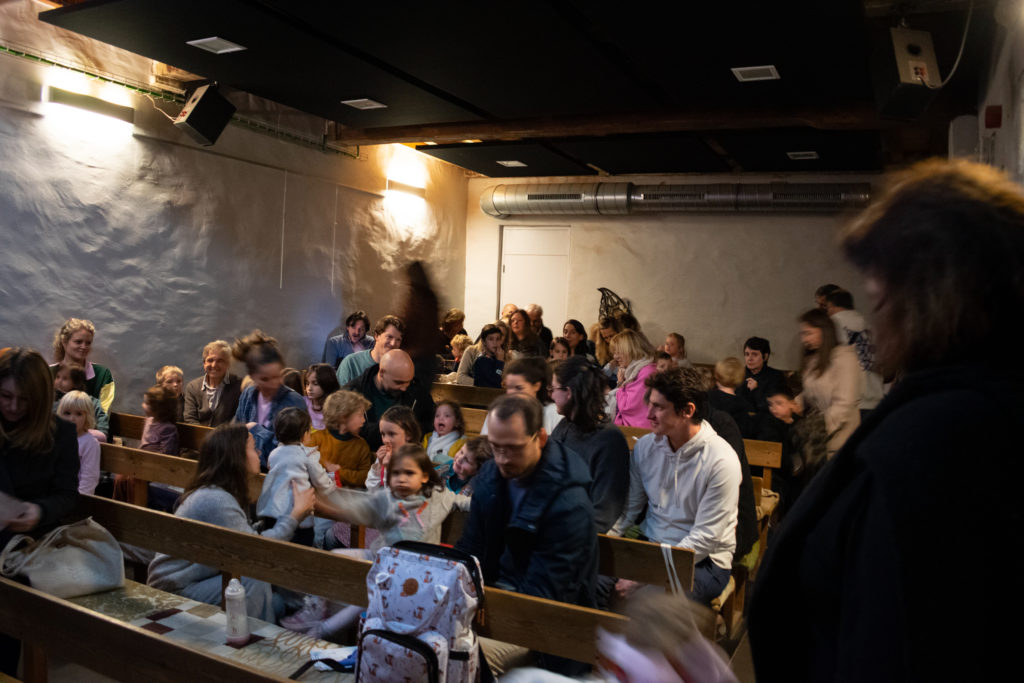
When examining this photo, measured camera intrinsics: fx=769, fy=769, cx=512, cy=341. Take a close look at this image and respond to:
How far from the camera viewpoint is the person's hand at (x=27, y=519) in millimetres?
2887

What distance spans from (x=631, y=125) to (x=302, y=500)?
4943 mm

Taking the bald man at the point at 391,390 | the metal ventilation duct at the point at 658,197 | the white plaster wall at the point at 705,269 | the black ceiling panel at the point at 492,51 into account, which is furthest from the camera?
the white plaster wall at the point at 705,269

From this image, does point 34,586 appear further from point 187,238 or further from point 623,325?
point 623,325

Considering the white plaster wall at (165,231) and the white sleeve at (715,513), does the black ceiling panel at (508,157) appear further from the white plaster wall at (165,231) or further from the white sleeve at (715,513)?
the white sleeve at (715,513)

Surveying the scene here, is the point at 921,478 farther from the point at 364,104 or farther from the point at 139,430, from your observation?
the point at 364,104

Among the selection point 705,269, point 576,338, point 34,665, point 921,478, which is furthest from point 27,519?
point 705,269

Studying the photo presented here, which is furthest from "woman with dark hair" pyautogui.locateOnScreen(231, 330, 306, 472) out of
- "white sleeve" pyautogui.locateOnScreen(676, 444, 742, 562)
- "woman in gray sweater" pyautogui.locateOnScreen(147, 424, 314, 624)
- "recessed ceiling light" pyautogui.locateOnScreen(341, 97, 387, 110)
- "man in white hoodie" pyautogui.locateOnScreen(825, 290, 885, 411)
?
"man in white hoodie" pyautogui.locateOnScreen(825, 290, 885, 411)

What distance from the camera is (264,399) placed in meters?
4.98

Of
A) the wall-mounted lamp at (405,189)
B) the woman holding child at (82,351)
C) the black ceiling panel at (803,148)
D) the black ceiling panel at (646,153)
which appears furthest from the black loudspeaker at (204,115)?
the black ceiling panel at (803,148)

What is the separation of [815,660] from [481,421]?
507 cm

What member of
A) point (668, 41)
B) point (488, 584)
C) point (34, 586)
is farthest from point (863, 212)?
point (668, 41)

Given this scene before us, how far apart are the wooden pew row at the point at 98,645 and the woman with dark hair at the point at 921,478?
1873 millimetres

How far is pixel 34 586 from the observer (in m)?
2.89

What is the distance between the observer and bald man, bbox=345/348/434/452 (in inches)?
199
